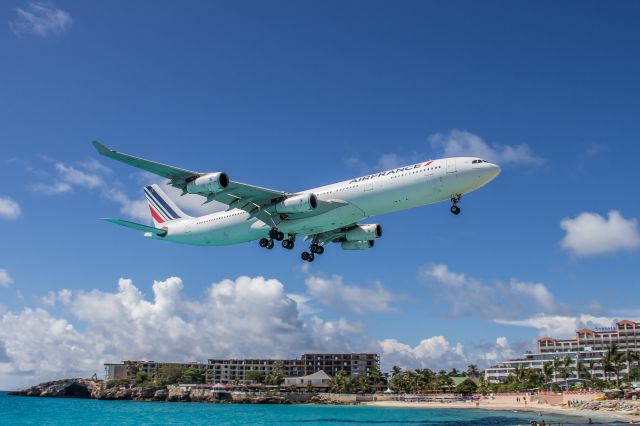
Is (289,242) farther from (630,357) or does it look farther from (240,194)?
(630,357)

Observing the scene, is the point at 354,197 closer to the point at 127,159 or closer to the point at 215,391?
the point at 127,159

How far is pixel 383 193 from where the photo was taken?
46.2 meters

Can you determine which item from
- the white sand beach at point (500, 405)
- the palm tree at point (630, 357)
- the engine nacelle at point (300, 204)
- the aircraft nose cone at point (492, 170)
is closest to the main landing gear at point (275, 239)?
the engine nacelle at point (300, 204)

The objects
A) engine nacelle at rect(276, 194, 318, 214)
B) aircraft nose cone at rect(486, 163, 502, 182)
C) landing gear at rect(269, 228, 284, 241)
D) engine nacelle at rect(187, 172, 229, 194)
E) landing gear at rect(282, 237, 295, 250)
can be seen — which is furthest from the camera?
landing gear at rect(282, 237, 295, 250)

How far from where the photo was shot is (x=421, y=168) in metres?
45.3

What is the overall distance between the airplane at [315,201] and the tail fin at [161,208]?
790 cm

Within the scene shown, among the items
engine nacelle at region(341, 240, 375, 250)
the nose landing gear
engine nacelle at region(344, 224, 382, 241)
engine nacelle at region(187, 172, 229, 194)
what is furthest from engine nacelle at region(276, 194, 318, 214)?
engine nacelle at region(341, 240, 375, 250)

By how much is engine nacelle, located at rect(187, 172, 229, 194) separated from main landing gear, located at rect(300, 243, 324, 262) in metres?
13.8

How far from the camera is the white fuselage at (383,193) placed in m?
44.2

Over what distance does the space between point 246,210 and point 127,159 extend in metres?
12.4

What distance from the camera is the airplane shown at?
1748 inches

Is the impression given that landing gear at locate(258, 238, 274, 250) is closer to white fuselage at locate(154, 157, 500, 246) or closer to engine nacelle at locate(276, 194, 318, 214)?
white fuselage at locate(154, 157, 500, 246)

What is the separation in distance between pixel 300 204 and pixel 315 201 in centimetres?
123

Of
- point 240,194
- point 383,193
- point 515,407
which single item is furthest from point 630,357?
point 240,194
